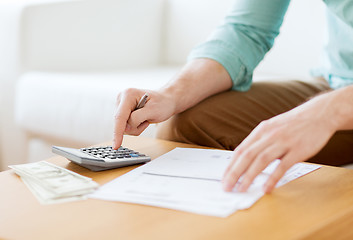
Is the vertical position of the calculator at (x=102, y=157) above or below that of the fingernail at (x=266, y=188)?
below

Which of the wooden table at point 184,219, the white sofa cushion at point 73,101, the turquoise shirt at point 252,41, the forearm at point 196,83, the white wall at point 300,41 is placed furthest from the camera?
the white wall at point 300,41

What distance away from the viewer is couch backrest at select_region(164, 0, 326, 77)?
6.26 feet

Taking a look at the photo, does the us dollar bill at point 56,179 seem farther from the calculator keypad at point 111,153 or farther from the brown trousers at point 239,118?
the brown trousers at point 239,118

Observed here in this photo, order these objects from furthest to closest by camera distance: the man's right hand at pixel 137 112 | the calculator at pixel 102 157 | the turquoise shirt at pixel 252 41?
the turquoise shirt at pixel 252 41 → the man's right hand at pixel 137 112 → the calculator at pixel 102 157

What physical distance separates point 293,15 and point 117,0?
692mm

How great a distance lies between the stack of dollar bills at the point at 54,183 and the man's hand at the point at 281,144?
7.2 inches

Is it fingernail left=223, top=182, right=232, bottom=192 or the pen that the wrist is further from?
the pen

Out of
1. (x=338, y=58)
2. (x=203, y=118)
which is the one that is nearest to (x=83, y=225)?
(x=203, y=118)

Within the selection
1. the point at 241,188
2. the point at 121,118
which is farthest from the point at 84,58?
the point at 241,188

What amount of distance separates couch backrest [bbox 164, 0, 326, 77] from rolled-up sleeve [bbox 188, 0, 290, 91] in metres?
0.68

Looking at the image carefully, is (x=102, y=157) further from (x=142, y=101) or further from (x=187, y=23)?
(x=187, y=23)

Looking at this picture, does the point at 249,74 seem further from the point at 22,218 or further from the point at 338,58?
the point at 22,218

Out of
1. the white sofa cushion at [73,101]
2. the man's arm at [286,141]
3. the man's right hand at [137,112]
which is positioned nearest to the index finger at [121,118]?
the man's right hand at [137,112]

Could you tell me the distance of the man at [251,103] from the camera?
→ 700 mm
